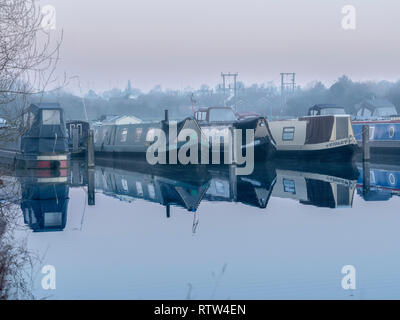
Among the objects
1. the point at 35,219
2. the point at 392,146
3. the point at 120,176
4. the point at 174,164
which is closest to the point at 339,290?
the point at 35,219

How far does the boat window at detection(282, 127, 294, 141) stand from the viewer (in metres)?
25.1

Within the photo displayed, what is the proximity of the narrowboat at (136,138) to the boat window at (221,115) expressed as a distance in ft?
9.61

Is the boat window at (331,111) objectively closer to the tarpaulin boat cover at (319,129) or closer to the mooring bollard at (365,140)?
the tarpaulin boat cover at (319,129)

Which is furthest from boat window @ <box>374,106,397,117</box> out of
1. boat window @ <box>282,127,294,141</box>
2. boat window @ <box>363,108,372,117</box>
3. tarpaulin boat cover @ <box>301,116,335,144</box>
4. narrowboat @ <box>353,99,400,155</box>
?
tarpaulin boat cover @ <box>301,116,335,144</box>

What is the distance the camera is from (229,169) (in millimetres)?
21016

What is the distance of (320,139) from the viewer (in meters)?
23.4

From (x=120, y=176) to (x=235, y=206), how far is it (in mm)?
7679

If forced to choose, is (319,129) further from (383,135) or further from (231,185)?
(231,185)

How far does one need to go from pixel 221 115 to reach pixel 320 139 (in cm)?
503

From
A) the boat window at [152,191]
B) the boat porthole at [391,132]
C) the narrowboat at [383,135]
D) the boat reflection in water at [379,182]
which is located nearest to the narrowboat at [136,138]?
the boat window at [152,191]

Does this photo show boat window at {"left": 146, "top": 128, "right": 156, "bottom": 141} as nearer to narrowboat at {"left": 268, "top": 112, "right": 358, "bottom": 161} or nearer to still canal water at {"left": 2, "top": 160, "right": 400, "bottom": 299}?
narrowboat at {"left": 268, "top": 112, "right": 358, "bottom": 161}

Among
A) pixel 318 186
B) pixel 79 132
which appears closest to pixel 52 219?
pixel 318 186

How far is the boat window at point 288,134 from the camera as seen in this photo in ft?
82.4
